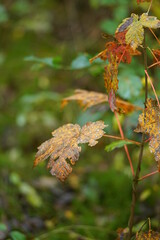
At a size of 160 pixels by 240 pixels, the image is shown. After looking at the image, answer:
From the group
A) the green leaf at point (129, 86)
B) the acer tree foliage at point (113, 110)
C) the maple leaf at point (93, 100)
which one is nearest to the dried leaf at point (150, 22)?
the acer tree foliage at point (113, 110)

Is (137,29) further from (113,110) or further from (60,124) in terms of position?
(60,124)

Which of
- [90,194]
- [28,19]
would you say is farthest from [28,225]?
[28,19]

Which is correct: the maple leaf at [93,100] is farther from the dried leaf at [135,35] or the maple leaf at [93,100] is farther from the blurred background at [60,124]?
the dried leaf at [135,35]

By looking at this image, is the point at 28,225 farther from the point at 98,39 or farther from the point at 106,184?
the point at 98,39

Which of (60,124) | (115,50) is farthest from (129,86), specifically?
(60,124)

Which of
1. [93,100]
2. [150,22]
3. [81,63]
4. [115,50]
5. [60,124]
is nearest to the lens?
[150,22]

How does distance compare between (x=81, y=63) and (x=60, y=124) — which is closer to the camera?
(x=81, y=63)

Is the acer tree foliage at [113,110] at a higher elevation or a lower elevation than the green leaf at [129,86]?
lower

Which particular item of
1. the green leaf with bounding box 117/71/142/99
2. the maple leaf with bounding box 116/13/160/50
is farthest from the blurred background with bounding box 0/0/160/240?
the maple leaf with bounding box 116/13/160/50
